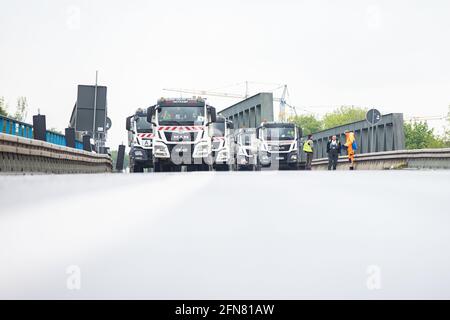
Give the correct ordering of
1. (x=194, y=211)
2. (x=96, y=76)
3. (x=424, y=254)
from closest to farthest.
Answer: (x=424, y=254) → (x=194, y=211) → (x=96, y=76)

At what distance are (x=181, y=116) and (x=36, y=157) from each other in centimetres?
970

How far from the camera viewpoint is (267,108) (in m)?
39.8

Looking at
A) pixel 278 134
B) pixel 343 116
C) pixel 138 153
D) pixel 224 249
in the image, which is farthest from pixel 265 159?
pixel 343 116

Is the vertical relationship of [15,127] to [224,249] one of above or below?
above

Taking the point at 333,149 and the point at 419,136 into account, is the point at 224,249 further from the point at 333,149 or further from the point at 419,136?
the point at 419,136

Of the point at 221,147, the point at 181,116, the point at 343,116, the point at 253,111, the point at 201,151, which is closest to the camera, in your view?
the point at 181,116

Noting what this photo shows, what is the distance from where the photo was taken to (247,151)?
4206cm

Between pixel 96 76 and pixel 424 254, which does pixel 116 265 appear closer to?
pixel 424 254

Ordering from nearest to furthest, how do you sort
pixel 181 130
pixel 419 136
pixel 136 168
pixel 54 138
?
pixel 181 130 → pixel 54 138 → pixel 136 168 → pixel 419 136

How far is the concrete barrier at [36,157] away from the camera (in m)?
17.8

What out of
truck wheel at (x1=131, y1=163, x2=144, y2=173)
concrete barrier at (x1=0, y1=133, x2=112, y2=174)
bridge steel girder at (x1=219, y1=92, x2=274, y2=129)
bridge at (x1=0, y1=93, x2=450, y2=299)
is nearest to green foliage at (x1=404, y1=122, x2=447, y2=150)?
bridge steel girder at (x1=219, y1=92, x2=274, y2=129)
